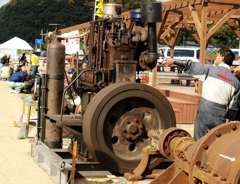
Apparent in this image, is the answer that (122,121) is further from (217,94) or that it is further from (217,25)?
(217,25)

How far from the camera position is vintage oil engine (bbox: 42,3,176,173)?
6344 mm

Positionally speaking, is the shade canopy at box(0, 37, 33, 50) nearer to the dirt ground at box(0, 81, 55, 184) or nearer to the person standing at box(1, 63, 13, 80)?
the person standing at box(1, 63, 13, 80)

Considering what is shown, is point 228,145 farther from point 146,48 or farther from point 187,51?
point 187,51

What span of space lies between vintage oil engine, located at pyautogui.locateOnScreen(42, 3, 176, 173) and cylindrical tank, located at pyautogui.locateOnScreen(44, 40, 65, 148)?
29cm

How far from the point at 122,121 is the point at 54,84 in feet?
5.61

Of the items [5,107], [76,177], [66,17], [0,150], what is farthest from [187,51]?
[66,17]

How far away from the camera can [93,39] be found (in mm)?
7715

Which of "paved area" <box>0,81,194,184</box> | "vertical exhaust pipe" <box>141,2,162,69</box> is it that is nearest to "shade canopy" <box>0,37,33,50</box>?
"paved area" <box>0,81,194,184</box>

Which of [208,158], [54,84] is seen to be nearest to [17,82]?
[54,84]

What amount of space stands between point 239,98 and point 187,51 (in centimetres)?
2984

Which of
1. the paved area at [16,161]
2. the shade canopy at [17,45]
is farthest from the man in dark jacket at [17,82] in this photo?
the shade canopy at [17,45]

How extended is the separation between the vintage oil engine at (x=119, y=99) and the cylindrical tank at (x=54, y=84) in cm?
29

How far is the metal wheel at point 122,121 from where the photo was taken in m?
6.30

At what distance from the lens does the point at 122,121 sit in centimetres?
655
